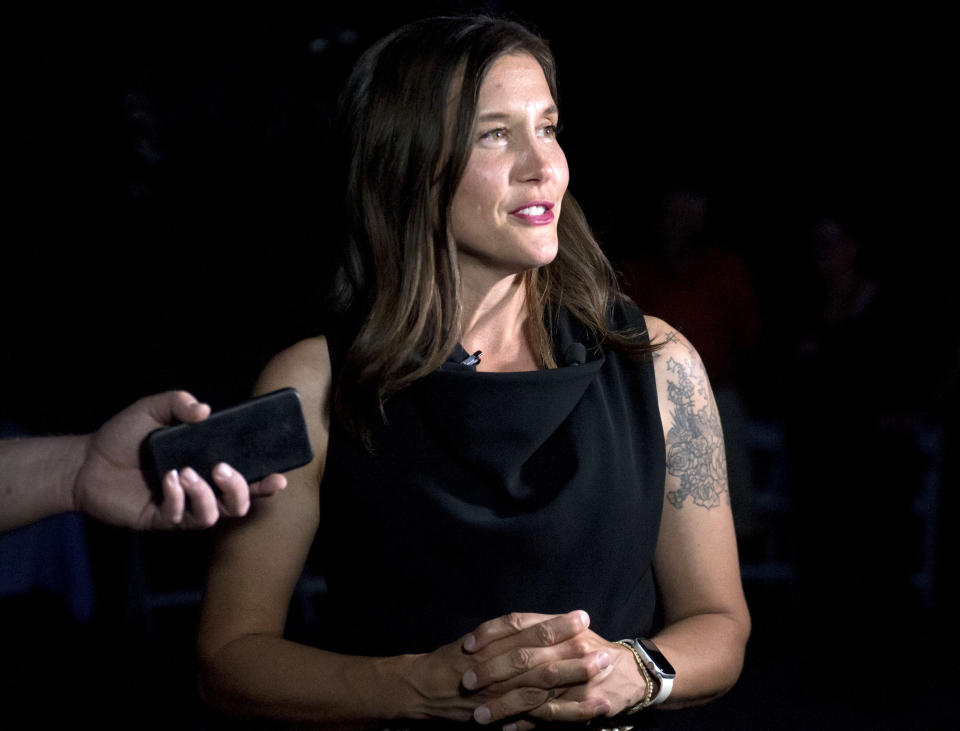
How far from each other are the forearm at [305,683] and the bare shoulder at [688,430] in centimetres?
58

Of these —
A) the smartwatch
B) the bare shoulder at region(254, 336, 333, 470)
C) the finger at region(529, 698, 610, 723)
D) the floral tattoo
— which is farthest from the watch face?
the bare shoulder at region(254, 336, 333, 470)

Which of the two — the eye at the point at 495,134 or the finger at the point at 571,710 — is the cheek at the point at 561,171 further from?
the finger at the point at 571,710

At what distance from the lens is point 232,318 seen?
7.17 meters

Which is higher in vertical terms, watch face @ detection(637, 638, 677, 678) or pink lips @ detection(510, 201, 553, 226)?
pink lips @ detection(510, 201, 553, 226)

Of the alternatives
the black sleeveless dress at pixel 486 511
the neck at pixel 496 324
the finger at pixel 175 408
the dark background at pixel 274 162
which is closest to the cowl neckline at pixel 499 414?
the black sleeveless dress at pixel 486 511

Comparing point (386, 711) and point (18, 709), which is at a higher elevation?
point (386, 711)

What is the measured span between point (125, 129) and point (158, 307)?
1210 millimetres

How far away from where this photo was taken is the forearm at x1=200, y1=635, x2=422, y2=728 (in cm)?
151

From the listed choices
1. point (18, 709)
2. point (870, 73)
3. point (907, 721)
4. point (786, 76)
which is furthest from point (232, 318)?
point (907, 721)

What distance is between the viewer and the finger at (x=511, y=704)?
147cm

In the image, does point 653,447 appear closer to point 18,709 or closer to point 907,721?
point 907,721

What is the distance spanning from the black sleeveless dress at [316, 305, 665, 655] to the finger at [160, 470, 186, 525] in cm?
43

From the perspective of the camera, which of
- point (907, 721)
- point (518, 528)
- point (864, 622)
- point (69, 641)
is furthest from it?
point (69, 641)

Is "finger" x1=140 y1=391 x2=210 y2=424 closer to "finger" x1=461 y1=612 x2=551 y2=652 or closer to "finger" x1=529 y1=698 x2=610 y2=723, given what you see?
"finger" x1=461 y1=612 x2=551 y2=652
